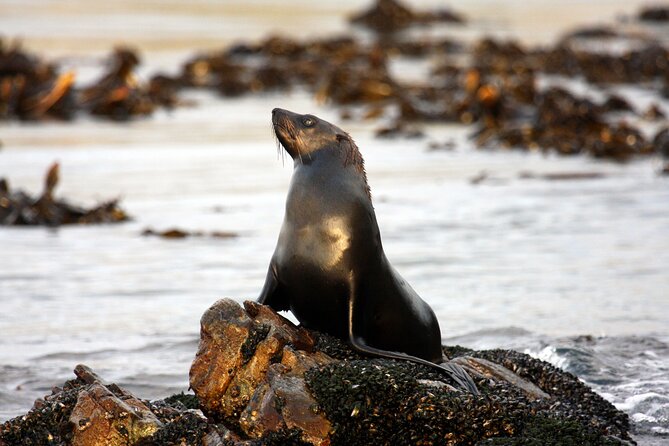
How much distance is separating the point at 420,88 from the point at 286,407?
17.3 m

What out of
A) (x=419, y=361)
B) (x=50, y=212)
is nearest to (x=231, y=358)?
(x=419, y=361)

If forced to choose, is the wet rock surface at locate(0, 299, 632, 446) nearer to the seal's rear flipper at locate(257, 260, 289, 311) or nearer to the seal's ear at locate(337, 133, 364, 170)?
the seal's rear flipper at locate(257, 260, 289, 311)

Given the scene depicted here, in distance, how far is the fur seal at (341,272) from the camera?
540 centimetres

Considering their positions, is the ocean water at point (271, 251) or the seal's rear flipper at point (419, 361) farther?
the ocean water at point (271, 251)

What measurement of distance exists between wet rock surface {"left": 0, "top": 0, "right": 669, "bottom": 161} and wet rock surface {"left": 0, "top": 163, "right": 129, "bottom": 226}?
649cm

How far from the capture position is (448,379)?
5422mm

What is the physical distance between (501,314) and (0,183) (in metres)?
5.88

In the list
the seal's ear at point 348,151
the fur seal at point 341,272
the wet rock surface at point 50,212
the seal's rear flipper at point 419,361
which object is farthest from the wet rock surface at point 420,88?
the seal's rear flipper at point 419,361

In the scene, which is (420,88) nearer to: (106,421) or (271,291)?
(271,291)

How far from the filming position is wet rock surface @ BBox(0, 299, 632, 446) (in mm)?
4918

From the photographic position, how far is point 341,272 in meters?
5.40

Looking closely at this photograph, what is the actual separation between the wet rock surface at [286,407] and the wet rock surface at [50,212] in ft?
21.2

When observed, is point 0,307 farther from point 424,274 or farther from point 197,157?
point 197,157

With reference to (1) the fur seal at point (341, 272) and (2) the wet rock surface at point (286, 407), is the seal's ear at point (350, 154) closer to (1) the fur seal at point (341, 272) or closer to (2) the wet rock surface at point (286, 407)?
(1) the fur seal at point (341, 272)
